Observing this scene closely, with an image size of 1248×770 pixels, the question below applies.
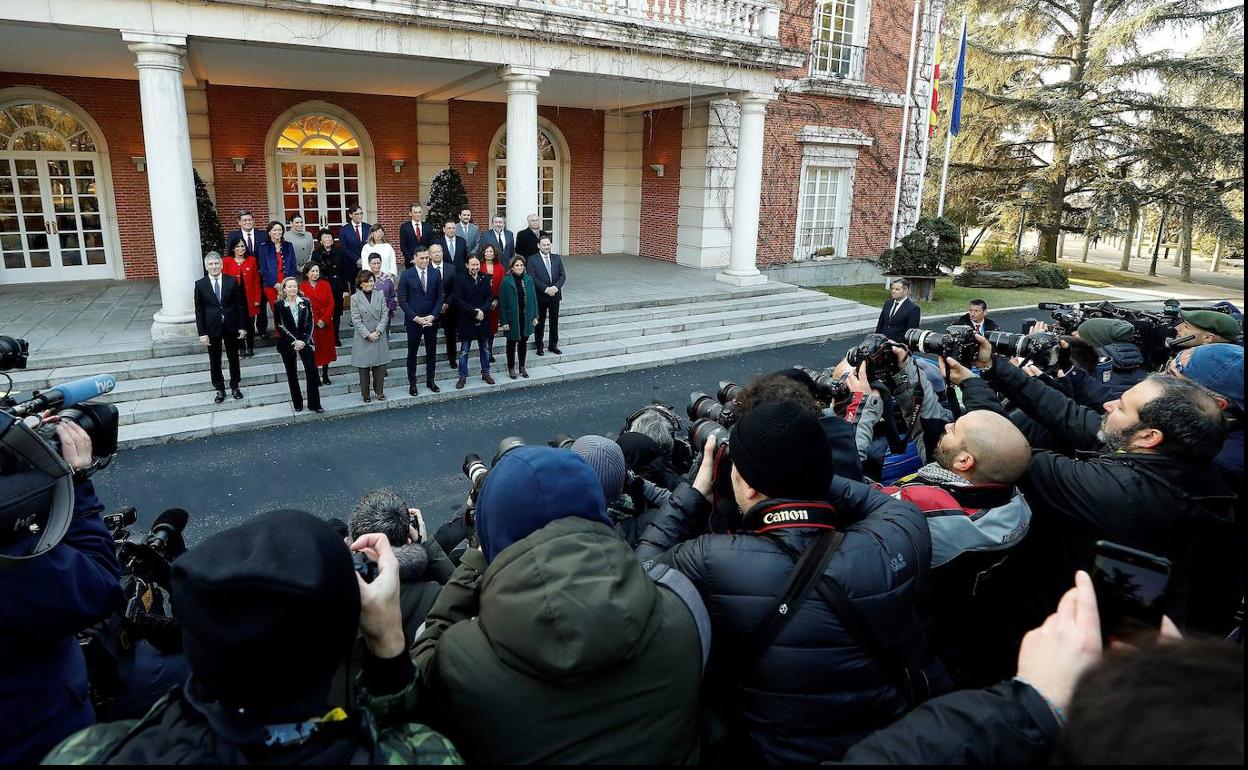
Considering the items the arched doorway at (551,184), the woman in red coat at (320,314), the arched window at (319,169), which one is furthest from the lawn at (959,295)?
the woman in red coat at (320,314)

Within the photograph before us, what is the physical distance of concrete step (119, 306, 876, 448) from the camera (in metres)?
7.61

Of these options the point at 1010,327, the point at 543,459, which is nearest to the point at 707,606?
the point at 543,459

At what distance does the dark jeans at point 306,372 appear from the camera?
7.95m

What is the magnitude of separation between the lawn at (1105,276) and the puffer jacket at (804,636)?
26.4 metres

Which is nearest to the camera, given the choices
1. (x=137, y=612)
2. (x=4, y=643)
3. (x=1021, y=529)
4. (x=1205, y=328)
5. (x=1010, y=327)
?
(x=4, y=643)

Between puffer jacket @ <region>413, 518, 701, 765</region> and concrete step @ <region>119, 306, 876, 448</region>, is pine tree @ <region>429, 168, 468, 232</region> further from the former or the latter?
puffer jacket @ <region>413, 518, 701, 765</region>

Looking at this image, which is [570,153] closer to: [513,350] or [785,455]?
[513,350]

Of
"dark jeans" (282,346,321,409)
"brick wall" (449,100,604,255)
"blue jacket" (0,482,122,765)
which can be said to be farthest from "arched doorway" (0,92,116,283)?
"blue jacket" (0,482,122,765)

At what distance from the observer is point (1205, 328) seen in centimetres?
486

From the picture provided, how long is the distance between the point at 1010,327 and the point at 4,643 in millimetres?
15842

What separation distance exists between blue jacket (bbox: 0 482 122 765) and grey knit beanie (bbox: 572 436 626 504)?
1541mm

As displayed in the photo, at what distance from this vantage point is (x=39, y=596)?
1808 millimetres

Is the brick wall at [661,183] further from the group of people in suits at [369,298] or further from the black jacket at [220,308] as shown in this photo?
the black jacket at [220,308]

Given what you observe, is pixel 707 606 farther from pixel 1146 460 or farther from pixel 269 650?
pixel 1146 460
